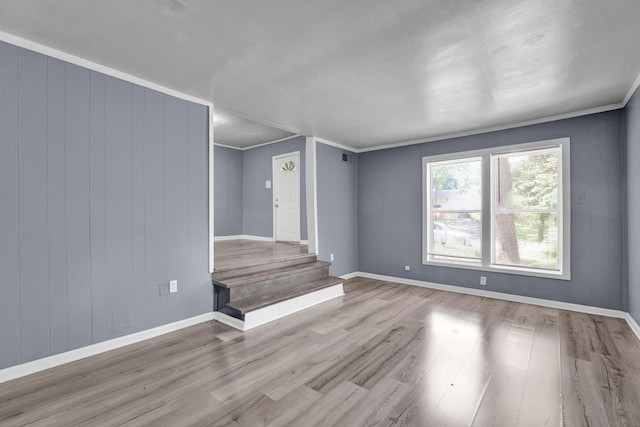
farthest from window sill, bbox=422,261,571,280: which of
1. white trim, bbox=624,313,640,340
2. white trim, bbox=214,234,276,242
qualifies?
white trim, bbox=214,234,276,242

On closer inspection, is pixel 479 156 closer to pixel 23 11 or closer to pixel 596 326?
pixel 596 326

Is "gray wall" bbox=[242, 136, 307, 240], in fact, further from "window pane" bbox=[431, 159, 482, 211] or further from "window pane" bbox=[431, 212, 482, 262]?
"window pane" bbox=[431, 212, 482, 262]

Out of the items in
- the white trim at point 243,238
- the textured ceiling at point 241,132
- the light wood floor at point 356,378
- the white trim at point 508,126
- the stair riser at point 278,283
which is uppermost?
the textured ceiling at point 241,132

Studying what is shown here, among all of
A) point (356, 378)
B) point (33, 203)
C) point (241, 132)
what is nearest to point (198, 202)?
point (33, 203)

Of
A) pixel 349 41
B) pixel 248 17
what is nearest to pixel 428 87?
pixel 349 41

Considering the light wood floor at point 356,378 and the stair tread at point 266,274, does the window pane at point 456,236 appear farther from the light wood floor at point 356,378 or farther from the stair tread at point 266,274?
the stair tread at point 266,274

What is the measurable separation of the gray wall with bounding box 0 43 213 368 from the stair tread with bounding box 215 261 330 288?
1.17 ft

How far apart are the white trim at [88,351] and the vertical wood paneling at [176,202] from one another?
11 centimetres

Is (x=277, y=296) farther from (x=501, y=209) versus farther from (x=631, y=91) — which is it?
(x=631, y=91)

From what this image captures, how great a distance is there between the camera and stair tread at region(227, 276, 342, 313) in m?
3.34

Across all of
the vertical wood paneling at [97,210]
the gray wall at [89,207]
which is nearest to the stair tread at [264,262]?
the gray wall at [89,207]

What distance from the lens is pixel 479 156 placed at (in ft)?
15.1

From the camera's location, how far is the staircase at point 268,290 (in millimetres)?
3381

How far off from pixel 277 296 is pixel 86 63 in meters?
2.99
